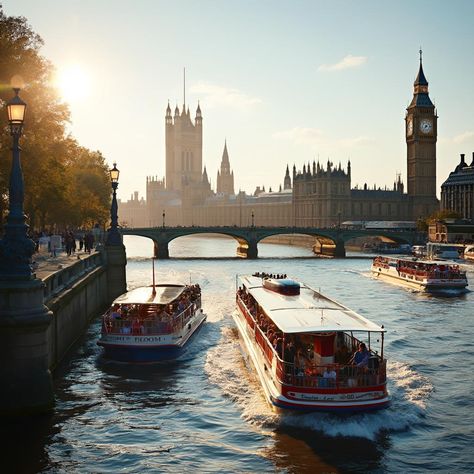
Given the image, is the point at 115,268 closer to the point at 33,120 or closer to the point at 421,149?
the point at 33,120

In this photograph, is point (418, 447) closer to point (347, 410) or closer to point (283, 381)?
point (347, 410)

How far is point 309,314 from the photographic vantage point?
78.8 ft

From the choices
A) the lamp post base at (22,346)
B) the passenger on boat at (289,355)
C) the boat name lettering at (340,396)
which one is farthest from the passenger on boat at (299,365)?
the lamp post base at (22,346)

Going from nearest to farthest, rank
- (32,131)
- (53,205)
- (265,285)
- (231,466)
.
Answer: (231,466) < (265,285) < (32,131) < (53,205)

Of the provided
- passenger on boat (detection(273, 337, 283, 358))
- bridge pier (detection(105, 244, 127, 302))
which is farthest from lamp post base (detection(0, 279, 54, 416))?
bridge pier (detection(105, 244, 127, 302))

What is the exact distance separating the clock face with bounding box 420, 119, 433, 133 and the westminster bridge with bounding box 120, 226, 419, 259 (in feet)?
201

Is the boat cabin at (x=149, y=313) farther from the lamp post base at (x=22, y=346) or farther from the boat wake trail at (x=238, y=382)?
the lamp post base at (x=22, y=346)

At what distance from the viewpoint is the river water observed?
18.5 metres

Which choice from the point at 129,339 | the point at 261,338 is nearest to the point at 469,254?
the point at 261,338

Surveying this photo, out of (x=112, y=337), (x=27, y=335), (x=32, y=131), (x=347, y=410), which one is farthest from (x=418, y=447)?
(x=32, y=131)

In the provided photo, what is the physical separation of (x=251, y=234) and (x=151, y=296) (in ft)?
252

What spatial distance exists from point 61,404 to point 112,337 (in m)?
5.53

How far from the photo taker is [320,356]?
72.4 ft

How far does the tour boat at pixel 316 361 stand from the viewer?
20.1 metres
